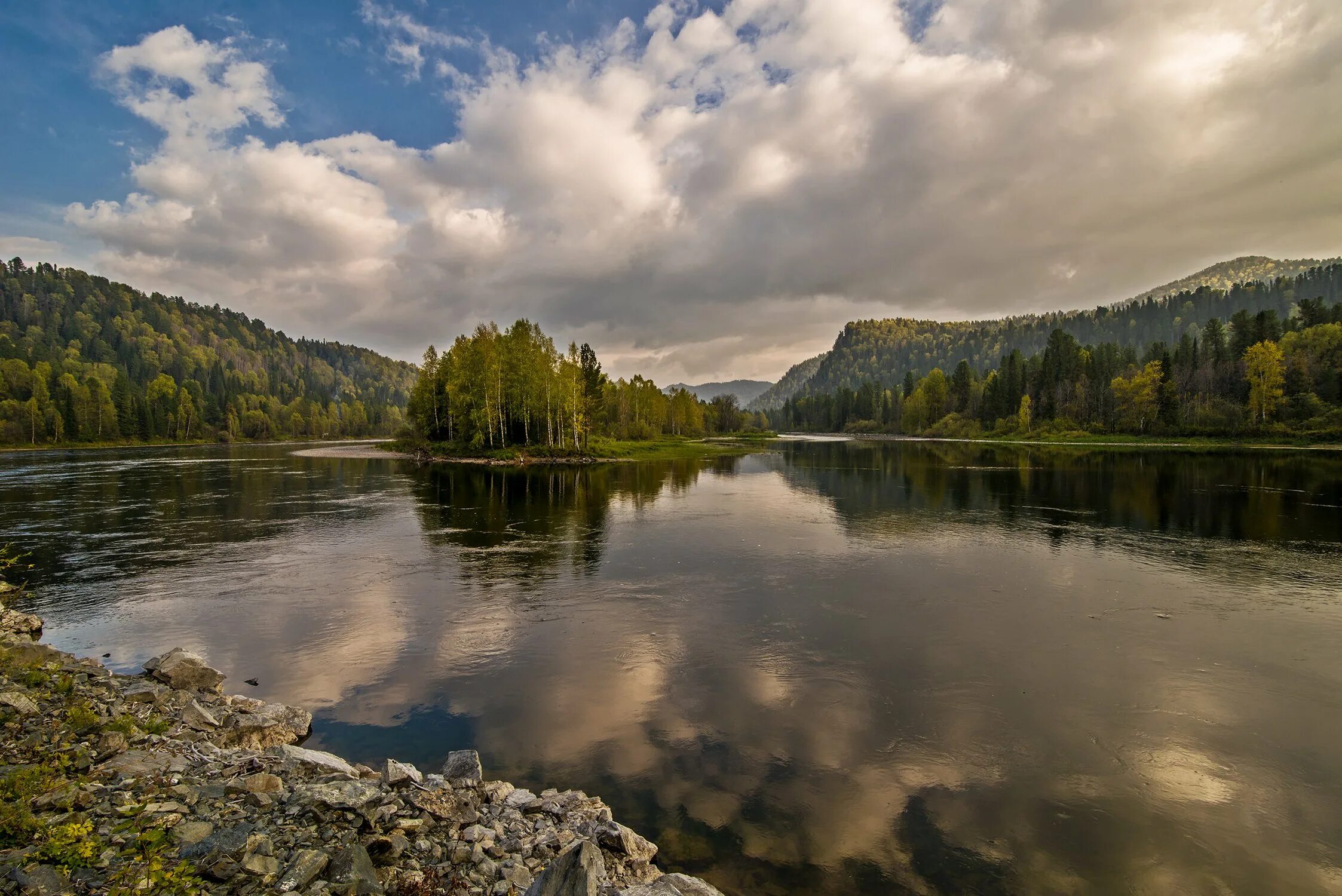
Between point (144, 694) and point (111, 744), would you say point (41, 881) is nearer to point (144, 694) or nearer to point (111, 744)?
point (111, 744)

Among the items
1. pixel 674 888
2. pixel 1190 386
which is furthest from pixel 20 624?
pixel 1190 386

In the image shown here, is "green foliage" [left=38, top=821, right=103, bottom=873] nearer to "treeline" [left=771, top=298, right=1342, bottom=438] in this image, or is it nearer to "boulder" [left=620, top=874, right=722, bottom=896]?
"boulder" [left=620, top=874, right=722, bottom=896]

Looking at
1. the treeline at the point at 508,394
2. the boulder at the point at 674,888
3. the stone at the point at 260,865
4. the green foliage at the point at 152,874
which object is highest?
the treeline at the point at 508,394

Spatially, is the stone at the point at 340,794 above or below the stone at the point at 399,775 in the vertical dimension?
above

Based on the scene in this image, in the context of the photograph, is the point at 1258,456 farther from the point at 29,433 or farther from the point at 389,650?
the point at 29,433

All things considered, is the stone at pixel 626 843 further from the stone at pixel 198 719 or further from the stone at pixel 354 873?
the stone at pixel 198 719

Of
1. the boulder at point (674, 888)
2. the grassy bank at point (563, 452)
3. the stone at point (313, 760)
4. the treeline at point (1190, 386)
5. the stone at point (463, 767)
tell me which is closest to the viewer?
the boulder at point (674, 888)

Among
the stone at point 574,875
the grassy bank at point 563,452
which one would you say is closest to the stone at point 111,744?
the stone at point 574,875

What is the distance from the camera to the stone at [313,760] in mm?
9633

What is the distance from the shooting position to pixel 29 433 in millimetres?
131125

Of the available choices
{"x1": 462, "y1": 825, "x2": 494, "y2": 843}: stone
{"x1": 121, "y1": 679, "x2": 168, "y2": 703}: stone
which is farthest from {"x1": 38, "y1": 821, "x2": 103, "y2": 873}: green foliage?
{"x1": 121, "y1": 679, "x2": 168, "y2": 703}: stone

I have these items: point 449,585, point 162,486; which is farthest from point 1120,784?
point 162,486

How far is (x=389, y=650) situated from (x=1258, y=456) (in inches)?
4316

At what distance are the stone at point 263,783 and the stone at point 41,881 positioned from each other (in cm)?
282
